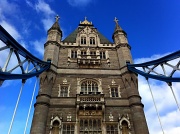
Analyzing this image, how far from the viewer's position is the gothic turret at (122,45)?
23.2 metres

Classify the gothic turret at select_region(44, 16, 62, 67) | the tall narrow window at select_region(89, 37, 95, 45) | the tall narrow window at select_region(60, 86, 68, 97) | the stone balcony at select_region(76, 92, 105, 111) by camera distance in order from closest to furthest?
the stone balcony at select_region(76, 92, 105, 111)
the tall narrow window at select_region(60, 86, 68, 97)
the gothic turret at select_region(44, 16, 62, 67)
the tall narrow window at select_region(89, 37, 95, 45)

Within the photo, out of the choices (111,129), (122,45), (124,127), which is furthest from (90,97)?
(122,45)

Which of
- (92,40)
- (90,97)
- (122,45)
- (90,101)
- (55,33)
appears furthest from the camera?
(92,40)

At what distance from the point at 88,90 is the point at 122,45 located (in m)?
7.66

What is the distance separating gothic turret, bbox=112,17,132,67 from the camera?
76.2 ft

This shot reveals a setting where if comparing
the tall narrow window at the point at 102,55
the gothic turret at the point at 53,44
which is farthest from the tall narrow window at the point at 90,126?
the tall narrow window at the point at 102,55

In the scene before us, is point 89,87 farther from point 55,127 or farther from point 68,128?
point 55,127

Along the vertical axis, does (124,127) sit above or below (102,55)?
below

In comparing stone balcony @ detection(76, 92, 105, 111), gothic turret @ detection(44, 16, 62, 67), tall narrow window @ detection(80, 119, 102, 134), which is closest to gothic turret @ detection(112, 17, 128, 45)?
gothic turret @ detection(44, 16, 62, 67)

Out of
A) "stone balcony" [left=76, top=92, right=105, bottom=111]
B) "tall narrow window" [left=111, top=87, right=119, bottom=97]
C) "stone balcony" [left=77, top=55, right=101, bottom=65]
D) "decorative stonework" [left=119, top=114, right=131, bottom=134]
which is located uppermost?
"stone balcony" [left=77, top=55, right=101, bottom=65]

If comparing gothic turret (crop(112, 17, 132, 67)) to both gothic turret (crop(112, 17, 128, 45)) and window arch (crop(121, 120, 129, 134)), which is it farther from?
window arch (crop(121, 120, 129, 134))

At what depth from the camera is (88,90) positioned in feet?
67.4

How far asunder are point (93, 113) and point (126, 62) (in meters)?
7.15


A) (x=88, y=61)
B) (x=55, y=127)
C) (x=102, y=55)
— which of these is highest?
(x=102, y=55)
